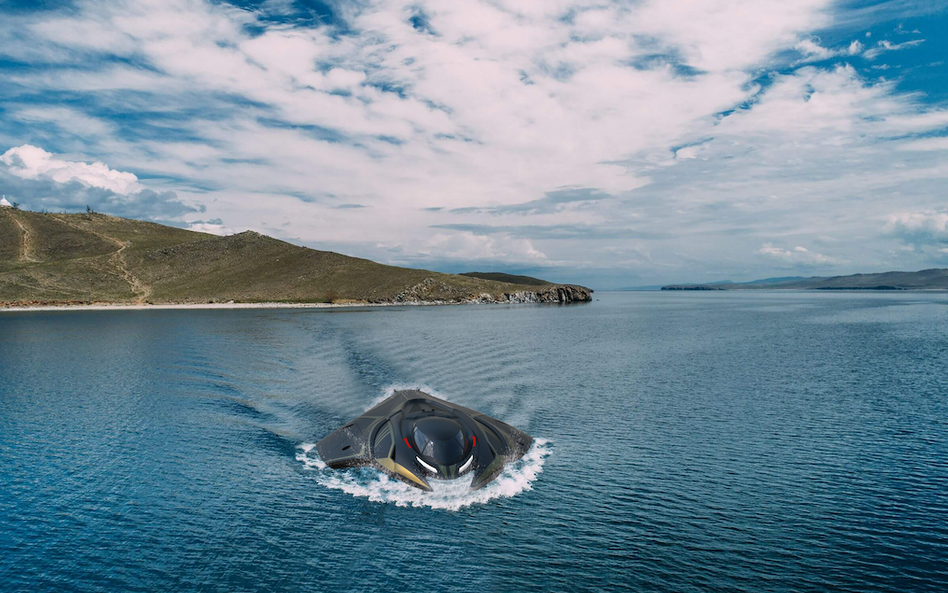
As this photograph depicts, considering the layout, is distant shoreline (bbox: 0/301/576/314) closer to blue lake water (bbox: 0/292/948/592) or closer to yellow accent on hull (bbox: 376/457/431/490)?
blue lake water (bbox: 0/292/948/592)

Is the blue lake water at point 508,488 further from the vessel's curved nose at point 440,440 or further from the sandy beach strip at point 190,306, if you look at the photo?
the sandy beach strip at point 190,306

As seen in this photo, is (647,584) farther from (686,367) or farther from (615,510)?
(686,367)

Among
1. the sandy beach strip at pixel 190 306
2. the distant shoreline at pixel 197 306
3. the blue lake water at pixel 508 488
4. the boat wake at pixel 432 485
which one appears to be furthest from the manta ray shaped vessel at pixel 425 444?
the sandy beach strip at pixel 190 306

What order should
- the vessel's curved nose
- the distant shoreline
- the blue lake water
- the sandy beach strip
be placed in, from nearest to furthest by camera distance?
the blue lake water → the vessel's curved nose → the distant shoreline → the sandy beach strip

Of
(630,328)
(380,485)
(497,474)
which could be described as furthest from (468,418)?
(630,328)

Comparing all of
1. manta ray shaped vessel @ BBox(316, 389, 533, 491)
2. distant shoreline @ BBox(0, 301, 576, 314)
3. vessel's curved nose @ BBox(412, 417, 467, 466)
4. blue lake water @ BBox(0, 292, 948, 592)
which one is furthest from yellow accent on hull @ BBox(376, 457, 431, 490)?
distant shoreline @ BBox(0, 301, 576, 314)

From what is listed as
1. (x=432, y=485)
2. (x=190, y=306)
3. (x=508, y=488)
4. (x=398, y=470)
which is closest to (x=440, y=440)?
(x=432, y=485)

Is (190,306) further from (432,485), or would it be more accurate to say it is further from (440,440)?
(432,485)
